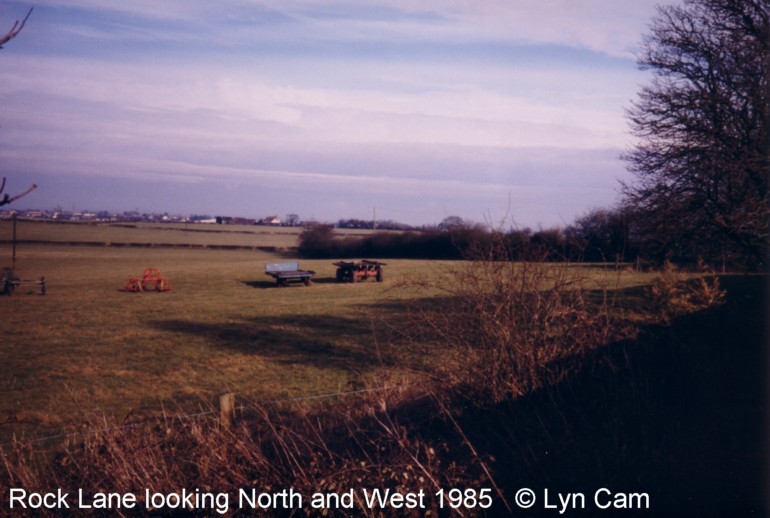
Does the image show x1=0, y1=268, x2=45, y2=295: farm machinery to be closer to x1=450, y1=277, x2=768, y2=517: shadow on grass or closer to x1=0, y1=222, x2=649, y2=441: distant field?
x1=0, y1=222, x2=649, y2=441: distant field

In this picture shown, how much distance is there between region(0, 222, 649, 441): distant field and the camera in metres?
11.1

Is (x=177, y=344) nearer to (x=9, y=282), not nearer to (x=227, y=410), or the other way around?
(x=227, y=410)

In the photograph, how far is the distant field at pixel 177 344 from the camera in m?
11.1

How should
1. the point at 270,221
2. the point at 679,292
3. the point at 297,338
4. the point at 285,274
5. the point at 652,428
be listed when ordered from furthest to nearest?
the point at 270,221, the point at 285,274, the point at 297,338, the point at 679,292, the point at 652,428

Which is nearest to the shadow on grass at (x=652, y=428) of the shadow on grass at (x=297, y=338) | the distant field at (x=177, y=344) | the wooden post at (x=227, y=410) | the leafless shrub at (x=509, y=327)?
the leafless shrub at (x=509, y=327)

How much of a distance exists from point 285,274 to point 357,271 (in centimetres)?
505

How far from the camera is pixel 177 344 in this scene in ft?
→ 55.3

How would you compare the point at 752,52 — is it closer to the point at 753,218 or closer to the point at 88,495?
the point at 753,218

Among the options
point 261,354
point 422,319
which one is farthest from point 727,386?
point 261,354

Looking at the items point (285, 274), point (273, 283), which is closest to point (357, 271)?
point (285, 274)

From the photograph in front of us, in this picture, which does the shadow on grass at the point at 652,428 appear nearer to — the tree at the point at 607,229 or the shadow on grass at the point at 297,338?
the tree at the point at 607,229

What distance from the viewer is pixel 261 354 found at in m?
15.7

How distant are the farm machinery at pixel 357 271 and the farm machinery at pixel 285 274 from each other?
9.49 feet

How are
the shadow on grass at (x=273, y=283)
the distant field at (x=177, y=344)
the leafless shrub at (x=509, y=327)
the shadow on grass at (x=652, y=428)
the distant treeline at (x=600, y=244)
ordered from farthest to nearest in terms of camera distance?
1. the shadow on grass at (x=273, y=283)
2. the distant field at (x=177, y=344)
3. the distant treeline at (x=600, y=244)
4. the leafless shrub at (x=509, y=327)
5. the shadow on grass at (x=652, y=428)
